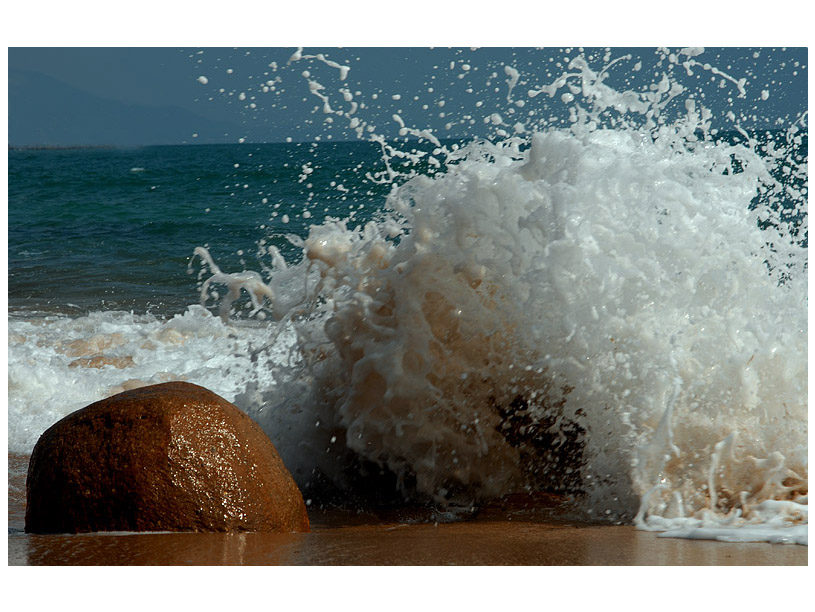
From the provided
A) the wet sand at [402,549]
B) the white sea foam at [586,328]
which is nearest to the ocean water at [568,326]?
the white sea foam at [586,328]

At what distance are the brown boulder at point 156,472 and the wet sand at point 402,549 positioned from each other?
0.07 metres

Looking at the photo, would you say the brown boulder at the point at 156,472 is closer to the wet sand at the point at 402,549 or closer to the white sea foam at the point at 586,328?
the wet sand at the point at 402,549

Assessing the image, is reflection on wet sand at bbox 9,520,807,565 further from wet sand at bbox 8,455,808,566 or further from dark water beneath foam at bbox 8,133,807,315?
dark water beneath foam at bbox 8,133,807,315

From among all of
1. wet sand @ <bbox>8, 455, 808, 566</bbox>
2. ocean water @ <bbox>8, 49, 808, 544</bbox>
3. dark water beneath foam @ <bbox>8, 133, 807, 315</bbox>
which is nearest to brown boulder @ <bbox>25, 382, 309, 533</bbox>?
wet sand @ <bbox>8, 455, 808, 566</bbox>

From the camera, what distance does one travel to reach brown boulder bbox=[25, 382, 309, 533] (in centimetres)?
267

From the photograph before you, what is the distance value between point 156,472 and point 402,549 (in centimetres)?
84

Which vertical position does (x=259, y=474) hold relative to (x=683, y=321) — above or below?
below

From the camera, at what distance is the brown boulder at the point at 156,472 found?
267 centimetres

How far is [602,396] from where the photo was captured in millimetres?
3391

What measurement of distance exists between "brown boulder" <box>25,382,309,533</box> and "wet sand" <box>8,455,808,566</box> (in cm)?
7

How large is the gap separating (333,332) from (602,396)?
1307mm

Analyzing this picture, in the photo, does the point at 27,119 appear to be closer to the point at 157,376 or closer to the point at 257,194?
the point at 257,194

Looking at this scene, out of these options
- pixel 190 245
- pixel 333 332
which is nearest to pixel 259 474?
pixel 333 332

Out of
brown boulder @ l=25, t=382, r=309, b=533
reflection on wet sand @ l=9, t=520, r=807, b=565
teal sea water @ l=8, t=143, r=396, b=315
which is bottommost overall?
reflection on wet sand @ l=9, t=520, r=807, b=565
